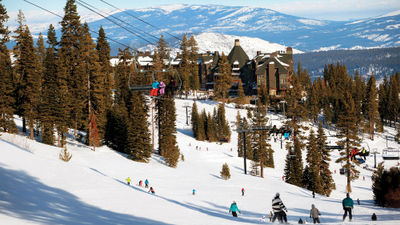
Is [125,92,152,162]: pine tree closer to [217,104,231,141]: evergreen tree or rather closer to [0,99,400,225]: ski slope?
[0,99,400,225]: ski slope

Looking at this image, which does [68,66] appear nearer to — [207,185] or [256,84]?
[207,185]

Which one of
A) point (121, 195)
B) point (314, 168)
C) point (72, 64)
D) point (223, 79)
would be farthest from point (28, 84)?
point (223, 79)

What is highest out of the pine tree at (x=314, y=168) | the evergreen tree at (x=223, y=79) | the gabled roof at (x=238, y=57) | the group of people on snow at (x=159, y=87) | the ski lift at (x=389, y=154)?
the gabled roof at (x=238, y=57)

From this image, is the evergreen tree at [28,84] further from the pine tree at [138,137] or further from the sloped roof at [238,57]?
the sloped roof at [238,57]

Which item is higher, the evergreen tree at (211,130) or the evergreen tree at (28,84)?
the evergreen tree at (28,84)

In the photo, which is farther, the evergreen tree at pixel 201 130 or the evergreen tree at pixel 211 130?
the evergreen tree at pixel 211 130

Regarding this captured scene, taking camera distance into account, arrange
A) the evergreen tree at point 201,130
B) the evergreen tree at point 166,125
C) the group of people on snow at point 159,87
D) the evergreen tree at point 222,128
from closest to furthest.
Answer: the group of people on snow at point 159,87
the evergreen tree at point 166,125
the evergreen tree at point 201,130
the evergreen tree at point 222,128

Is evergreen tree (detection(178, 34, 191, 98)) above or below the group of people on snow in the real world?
above

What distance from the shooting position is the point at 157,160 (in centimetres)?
5303

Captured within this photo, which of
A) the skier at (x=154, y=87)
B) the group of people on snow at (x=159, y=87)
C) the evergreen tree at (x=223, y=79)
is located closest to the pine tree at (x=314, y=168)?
the group of people on snow at (x=159, y=87)

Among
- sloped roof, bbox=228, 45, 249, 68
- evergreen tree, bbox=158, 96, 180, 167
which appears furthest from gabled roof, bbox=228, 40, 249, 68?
evergreen tree, bbox=158, 96, 180, 167

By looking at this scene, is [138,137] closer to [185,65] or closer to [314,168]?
[314,168]

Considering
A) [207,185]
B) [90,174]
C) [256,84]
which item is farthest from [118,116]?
[256,84]

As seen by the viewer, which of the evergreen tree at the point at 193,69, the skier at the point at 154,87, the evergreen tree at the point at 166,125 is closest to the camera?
the skier at the point at 154,87
